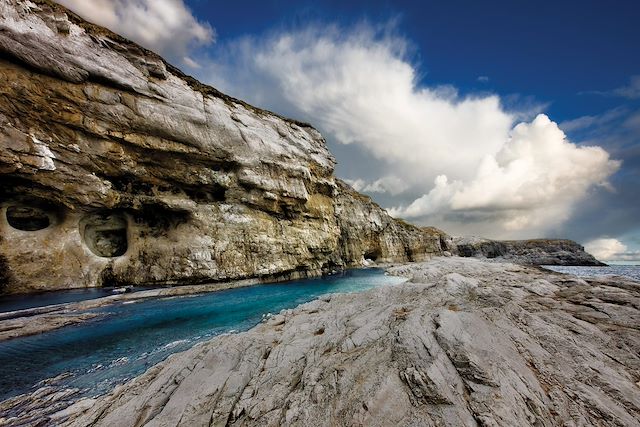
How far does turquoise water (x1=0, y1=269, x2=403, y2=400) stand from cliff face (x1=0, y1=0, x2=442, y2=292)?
9682mm

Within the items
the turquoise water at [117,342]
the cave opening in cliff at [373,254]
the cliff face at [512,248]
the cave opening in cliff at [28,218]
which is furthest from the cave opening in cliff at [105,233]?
the cliff face at [512,248]

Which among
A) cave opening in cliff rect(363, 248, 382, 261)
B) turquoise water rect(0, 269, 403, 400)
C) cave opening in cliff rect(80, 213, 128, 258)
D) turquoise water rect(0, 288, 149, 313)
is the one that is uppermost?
cave opening in cliff rect(80, 213, 128, 258)

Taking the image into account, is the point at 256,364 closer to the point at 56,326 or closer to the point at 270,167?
the point at 56,326

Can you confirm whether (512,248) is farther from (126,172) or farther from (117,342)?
(117,342)

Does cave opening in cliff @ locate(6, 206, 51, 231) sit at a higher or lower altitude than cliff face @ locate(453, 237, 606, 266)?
higher

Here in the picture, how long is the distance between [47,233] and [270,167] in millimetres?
25307

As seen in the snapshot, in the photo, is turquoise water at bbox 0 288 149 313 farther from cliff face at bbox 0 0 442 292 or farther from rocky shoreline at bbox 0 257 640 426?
rocky shoreline at bbox 0 257 640 426

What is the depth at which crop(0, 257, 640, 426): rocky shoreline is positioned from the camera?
17.1 feet

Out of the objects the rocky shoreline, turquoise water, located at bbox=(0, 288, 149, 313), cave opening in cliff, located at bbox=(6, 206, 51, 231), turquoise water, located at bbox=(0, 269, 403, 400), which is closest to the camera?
the rocky shoreline

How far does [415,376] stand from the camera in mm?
5871

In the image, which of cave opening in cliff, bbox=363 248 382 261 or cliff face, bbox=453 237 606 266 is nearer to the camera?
cave opening in cliff, bbox=363 248 382 261

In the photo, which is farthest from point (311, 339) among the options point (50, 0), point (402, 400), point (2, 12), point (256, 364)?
point (50, 0)

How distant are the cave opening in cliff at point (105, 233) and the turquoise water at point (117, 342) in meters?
11.8

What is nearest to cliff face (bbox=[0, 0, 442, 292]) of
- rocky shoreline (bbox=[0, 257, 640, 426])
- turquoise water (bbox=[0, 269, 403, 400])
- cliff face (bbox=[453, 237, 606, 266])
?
turquoise water (bbox=[0, 269, 403, 400])
